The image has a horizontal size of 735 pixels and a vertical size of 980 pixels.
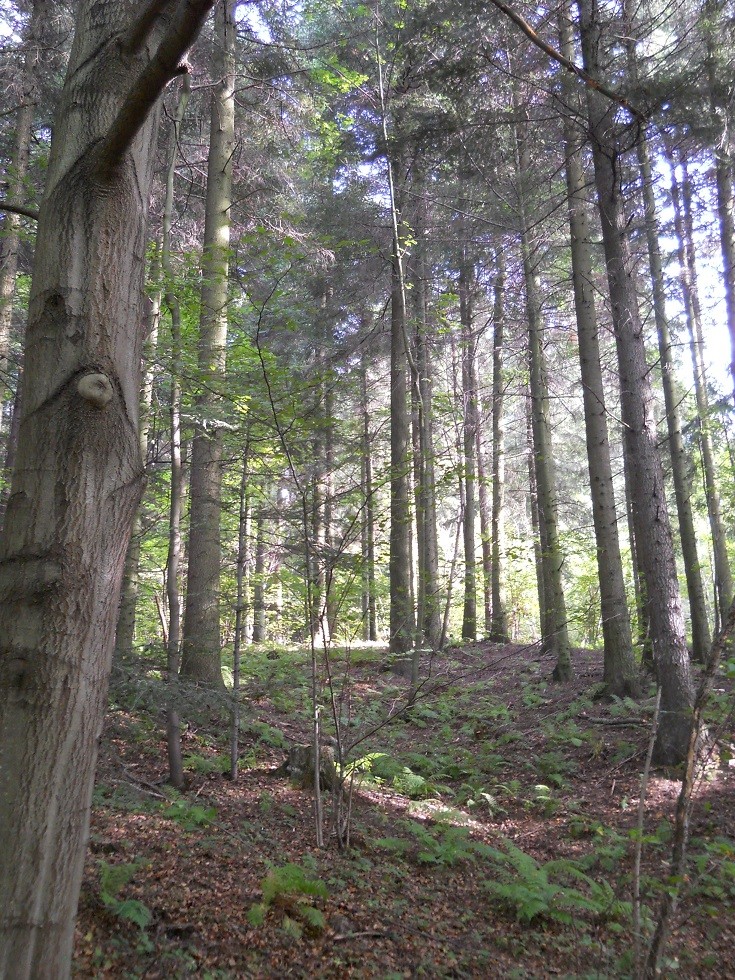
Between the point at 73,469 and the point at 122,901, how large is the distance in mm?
2737

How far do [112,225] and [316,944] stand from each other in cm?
368

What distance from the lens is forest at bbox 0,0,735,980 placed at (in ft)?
6.33

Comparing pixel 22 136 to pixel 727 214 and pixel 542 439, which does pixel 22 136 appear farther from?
→ pixel 727 214

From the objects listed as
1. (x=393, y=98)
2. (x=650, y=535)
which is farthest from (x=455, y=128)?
(x=650, y=535)

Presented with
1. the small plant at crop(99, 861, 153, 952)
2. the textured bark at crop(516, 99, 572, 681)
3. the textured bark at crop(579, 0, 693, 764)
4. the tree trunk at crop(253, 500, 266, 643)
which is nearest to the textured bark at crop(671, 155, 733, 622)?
the textured bark at crop(516, 99, 572, 681)

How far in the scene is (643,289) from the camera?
1608 cm

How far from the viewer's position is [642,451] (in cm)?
741

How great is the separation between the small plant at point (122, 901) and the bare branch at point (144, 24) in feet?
12.4

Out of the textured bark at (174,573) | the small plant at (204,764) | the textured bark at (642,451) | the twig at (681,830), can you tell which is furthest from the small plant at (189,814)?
the textured bark at (642,451)

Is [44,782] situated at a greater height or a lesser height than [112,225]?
lesser

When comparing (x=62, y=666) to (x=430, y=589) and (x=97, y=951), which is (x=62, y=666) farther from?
(x=430, y=589)

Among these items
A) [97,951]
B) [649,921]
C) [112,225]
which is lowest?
[649,921]

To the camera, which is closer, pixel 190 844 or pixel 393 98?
pixel 190 844

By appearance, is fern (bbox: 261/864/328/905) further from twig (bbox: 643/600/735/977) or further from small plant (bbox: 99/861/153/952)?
twig (bbox: 643/600/735/977)
